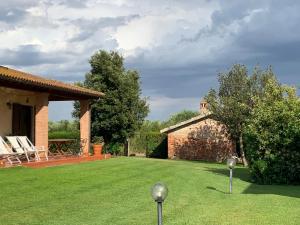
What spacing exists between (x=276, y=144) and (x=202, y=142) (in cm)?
1936

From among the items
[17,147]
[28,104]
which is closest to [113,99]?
[28,104]

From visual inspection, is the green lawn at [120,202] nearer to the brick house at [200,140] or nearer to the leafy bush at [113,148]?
the leafy bush at [113,148]

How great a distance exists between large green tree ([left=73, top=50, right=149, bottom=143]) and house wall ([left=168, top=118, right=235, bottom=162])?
4905 millimetres

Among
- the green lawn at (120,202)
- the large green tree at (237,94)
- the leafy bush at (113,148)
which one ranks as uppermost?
the large green tree at (237,94)

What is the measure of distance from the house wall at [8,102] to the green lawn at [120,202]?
5.08 meters

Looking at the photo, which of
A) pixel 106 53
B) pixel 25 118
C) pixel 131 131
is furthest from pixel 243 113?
pixel 25 118

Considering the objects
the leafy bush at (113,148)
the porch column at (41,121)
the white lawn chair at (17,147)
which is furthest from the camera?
the leafy bush at (113,148)

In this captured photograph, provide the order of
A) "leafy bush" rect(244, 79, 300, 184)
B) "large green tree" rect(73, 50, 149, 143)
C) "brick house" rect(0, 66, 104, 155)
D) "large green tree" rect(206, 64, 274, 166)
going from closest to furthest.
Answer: "leafy bush" rect(244, 79, 300, 184), "brick house" rect(0, 66, 104, 155), "large green tree" rect(206, 64, 274, 166), "large green tree" rect(73, 50, 149, 143)

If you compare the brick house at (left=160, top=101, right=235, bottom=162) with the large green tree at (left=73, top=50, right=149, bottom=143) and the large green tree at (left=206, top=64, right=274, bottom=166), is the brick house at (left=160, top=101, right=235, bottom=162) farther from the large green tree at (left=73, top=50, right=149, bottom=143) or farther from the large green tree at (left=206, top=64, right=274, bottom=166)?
the large green tree at (left=73, top=50, right=149, bottom=143)

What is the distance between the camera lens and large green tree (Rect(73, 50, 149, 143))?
33781mm

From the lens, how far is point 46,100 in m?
21.1

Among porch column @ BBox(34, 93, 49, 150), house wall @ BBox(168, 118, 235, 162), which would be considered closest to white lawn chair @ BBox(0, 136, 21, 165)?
porch column @ BBox(34, 93, 49, 150)

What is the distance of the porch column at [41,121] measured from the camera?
2059cm

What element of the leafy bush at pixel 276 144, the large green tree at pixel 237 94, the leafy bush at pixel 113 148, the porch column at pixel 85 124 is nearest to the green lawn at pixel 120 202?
the leafy bush at pixel 276 144
